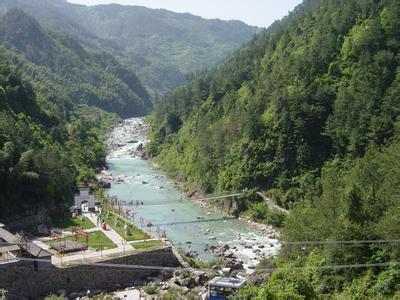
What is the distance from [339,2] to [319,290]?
54.8 m

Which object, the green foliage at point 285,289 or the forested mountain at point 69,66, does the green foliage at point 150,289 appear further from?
the forested mountain at point 69,66

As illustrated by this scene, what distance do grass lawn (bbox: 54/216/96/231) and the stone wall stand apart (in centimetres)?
775

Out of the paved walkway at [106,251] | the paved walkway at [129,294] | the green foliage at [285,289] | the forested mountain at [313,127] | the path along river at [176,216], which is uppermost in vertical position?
the forested mountain at [313,127]

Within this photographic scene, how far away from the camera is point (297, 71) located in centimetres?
6172

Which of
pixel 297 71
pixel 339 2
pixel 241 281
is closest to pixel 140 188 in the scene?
pixel 297 71

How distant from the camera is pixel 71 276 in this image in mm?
34531

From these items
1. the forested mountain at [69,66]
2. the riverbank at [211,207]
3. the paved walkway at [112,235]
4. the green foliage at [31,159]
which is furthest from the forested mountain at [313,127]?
the forested mountain at [69,66]

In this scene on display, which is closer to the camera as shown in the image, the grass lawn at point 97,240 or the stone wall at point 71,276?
the stone wall at point 71,276

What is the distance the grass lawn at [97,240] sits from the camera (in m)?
38.6

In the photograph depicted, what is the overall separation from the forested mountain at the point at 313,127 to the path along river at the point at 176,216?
3.28 metres

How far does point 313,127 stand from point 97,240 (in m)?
25.6

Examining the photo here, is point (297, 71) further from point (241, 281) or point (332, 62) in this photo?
point (241, 281)

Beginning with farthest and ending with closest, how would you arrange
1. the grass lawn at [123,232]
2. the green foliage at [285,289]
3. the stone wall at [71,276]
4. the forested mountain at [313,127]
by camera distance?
the grass lawn at [123,232] < the stone wall at [71,276] < the forested mountain at [313,127] < the green foliage at [285,289]

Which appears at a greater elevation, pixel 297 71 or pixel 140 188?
pixel 297 71
